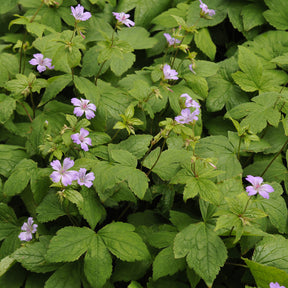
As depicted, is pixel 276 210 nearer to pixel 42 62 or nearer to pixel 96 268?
pixel 96 268

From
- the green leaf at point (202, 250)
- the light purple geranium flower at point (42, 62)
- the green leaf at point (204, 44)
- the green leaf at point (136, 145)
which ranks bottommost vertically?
the green leaf at point (202, 250)

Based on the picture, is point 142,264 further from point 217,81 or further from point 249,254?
point 217,81

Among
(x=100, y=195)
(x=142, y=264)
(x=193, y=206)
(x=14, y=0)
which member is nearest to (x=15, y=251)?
(x=100, y=195)

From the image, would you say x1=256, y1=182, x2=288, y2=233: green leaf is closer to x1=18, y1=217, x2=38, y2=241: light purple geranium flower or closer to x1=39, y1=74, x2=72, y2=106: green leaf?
x1=18, y1=217, x2=38, y2=241: light purple geranium flower

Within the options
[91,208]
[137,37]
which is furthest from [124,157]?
[137,37]

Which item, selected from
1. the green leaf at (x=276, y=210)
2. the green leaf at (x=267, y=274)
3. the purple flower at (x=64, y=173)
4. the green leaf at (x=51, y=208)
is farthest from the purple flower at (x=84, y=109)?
the green leaf at (x=267, y=274)

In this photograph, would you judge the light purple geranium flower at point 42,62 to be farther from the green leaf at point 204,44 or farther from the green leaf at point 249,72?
the green leaf at point 249,72

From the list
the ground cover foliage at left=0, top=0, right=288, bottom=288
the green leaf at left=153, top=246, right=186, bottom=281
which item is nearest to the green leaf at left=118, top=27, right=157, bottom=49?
the ground cover foliage at left=0, top=0, right=288, bottom=288

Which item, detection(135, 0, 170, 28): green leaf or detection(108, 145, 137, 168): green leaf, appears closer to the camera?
detection(108, 145, 137, 168): green leaf
